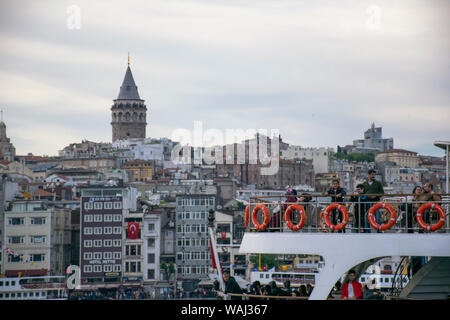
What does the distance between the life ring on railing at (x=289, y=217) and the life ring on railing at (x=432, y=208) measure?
103 centimetres

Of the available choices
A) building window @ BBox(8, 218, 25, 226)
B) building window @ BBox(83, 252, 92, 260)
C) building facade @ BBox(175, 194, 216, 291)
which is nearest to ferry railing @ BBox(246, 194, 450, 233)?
building facade @ BBox(175, 194, 216, 291)

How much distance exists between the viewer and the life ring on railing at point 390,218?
8.64m

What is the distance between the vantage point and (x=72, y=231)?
55781 millimetres

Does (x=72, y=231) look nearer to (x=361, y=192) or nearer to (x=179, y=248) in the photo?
(x=179, y=248)

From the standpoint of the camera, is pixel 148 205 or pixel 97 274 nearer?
pixel 97 274

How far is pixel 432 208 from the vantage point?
8758mm

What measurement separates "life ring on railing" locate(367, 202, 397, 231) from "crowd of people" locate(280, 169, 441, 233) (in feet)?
0.28

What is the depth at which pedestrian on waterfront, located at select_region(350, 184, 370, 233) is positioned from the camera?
352 inches

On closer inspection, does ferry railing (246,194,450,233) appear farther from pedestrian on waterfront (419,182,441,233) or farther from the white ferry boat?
the white ferry boat

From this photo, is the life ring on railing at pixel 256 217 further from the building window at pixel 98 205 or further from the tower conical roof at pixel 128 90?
the tower conical roof at pixel 128 90

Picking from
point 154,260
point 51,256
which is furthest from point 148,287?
point 51,256

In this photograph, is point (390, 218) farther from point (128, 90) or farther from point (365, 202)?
point (128, 90)

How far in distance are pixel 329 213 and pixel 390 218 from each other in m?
0.59
